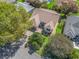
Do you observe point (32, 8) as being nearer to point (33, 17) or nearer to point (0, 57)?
point (33, 17)

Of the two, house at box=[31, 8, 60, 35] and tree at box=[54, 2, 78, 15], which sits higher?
tree at box=[54, 2, 78, 15]

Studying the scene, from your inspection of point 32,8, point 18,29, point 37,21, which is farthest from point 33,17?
point 18,29

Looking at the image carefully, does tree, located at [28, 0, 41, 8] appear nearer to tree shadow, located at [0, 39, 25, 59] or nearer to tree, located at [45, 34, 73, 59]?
tree shadow, located at [0, 39, 25, 59]

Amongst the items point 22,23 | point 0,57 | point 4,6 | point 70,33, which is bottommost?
point 0,57

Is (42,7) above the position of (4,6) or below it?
below

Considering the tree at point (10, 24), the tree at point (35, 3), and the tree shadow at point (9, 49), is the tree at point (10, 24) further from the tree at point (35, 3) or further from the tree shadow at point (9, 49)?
the tree at point (35, 3)

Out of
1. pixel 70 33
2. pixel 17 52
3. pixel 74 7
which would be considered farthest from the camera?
pixel 74 7

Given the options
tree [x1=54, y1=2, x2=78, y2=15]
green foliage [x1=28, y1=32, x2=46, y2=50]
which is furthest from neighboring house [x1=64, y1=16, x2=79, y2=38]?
green foliage [x1=28, y1=32, x2=46, y2=50]
